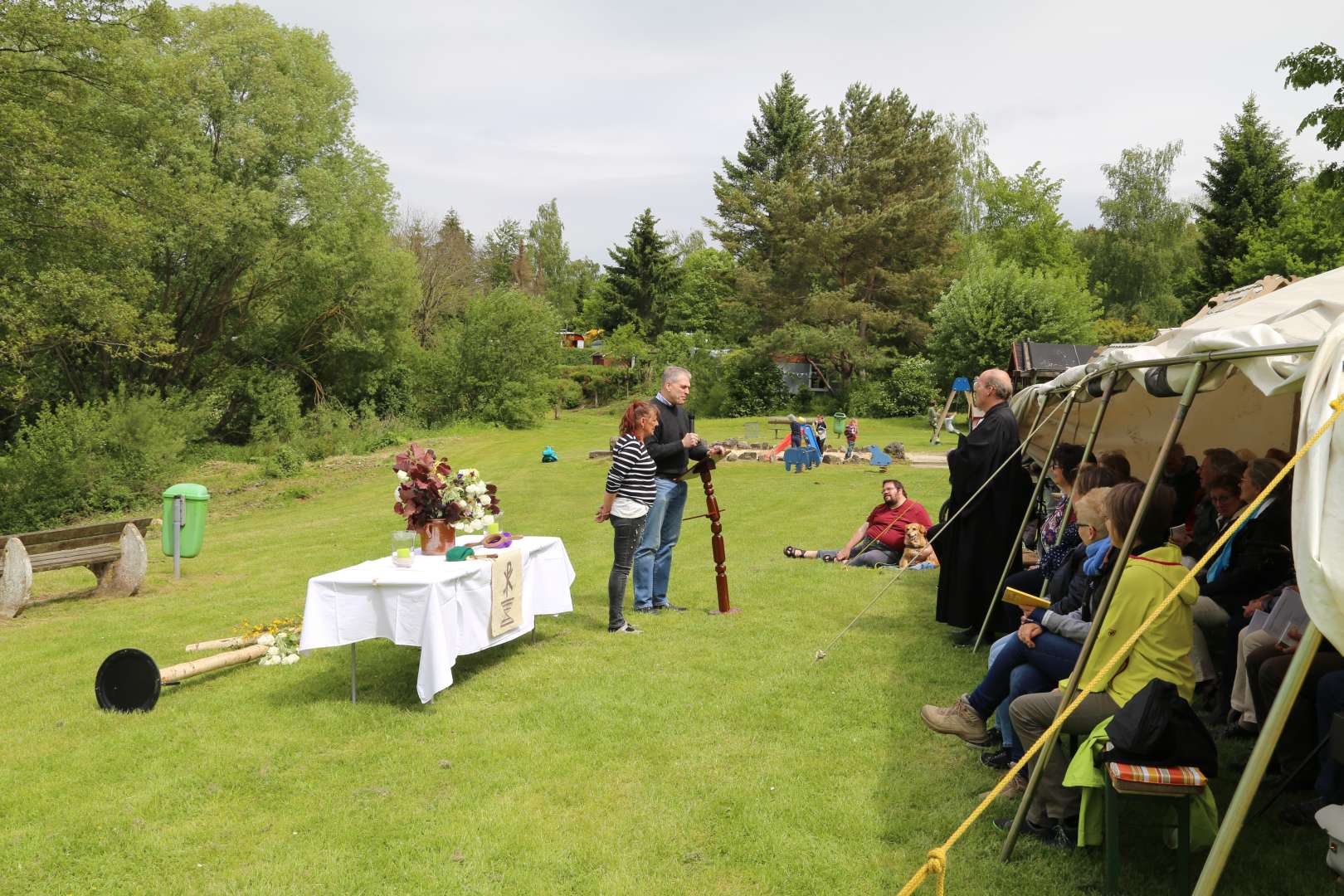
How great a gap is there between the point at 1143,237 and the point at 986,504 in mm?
51696

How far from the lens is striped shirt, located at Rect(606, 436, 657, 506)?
729 cm

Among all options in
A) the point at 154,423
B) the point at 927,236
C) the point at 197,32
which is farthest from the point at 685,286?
the point at 154,423

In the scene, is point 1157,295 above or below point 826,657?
above

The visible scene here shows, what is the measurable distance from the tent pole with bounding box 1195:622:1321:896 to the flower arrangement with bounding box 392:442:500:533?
5.00 m

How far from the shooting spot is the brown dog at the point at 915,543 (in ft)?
31.9

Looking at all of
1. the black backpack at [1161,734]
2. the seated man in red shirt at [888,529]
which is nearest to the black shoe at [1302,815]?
the black backpack at [1161,734]

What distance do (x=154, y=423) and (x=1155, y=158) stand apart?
5081cm

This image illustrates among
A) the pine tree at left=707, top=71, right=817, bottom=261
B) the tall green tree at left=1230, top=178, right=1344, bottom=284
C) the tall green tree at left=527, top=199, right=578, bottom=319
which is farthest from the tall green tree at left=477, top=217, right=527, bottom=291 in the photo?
the tall green tree at left=1230, top=178, right=1344, bottom=284

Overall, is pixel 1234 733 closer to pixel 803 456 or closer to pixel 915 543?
pixel 915 543

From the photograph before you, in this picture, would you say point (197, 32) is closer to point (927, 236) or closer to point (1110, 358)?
point (927, 236)

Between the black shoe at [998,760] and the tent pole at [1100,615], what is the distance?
80cm

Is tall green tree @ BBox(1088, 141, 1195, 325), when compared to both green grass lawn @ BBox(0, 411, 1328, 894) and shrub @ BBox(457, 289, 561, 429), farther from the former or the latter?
green grass lawn @ BBox(0, 411, 1328, 894)

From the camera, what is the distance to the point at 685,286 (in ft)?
185

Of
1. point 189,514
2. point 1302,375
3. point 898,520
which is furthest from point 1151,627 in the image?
point 189,514
